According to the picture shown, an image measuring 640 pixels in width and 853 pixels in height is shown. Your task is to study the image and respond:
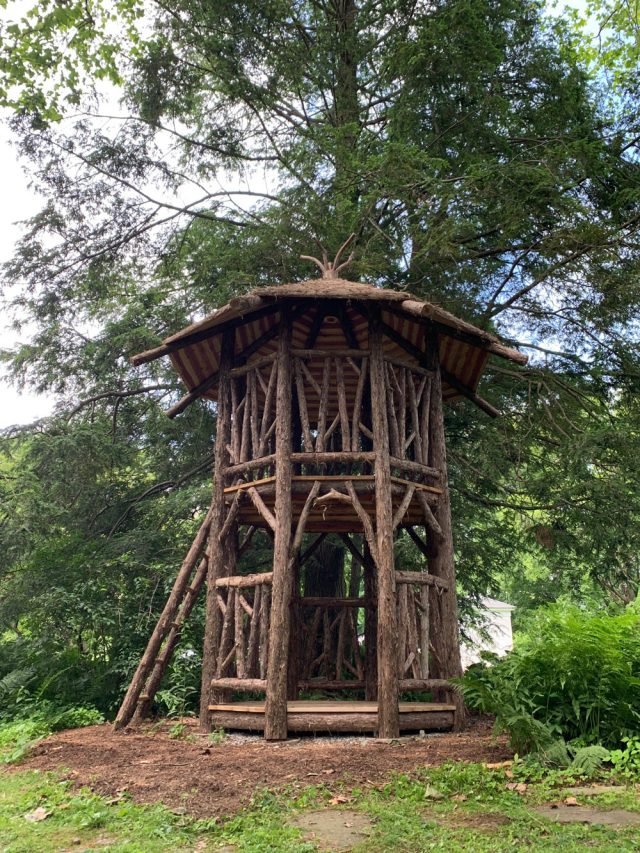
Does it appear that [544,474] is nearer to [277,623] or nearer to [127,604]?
[277,623]

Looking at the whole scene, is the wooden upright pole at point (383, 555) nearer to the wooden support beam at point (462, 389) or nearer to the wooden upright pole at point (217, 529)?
the wooden support beam at point (462, 389)

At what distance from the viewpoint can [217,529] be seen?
951 cm

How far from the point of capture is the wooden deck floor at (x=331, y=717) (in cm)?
799

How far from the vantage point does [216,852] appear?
13.7 feet

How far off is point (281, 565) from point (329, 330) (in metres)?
4.45

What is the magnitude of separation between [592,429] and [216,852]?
9000 mm

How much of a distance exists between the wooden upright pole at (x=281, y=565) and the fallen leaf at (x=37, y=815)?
3033 millimetres

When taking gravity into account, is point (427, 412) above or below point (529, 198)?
below

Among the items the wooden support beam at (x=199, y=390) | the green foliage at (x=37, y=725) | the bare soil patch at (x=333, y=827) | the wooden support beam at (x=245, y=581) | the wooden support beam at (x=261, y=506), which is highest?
the wooden support beam at (x=199, y=390)

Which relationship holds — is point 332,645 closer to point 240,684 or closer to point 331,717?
point 240,684

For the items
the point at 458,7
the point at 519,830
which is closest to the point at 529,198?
the point at 458,7

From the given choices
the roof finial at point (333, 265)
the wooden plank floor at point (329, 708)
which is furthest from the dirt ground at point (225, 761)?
the roof finial at point (333, 265)

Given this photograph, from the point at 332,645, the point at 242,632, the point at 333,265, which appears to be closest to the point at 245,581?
the point at 242,632

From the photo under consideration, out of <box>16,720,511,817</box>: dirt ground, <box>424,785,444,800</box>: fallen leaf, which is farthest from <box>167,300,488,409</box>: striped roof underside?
<box>424,785,444,800</box>: fallen leaf
